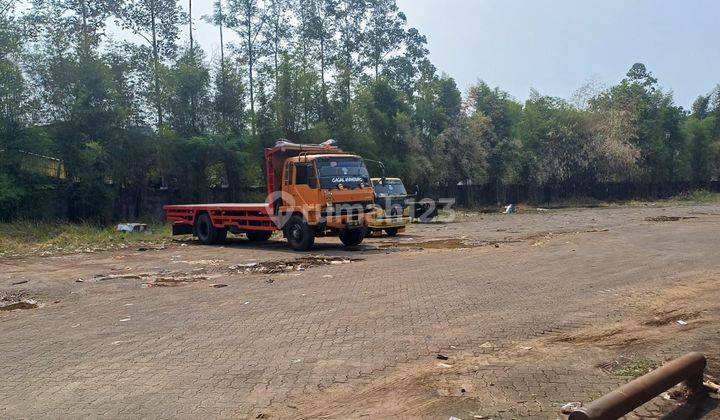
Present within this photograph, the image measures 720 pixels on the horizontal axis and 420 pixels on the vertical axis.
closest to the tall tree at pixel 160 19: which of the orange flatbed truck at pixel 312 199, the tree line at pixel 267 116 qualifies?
the tree line at pixel 267 116

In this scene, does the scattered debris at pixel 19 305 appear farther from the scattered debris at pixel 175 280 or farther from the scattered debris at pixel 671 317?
the scattered debris at pixel 671 317

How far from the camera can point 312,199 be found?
52.6 ft

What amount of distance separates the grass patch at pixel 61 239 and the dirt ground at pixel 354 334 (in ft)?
12.8

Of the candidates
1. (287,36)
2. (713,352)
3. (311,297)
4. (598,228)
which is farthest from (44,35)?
(713,352)

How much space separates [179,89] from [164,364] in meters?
25.3

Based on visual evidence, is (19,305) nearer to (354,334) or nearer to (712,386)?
(354,334)

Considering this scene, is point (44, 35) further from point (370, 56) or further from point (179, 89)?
point (370, 56)

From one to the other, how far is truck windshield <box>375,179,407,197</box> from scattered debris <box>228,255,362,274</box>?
26.9ft

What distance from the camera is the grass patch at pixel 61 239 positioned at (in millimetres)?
17859

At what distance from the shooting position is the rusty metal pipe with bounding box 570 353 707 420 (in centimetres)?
374

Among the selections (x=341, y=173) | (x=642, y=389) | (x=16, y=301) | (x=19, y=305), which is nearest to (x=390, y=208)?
(x=341, y=173)

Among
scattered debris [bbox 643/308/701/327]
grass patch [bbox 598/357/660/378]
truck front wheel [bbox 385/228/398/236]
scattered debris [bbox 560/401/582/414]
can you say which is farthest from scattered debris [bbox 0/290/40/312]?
truck front wheel [bbox 385/228/398/236]

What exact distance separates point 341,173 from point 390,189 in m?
7.51

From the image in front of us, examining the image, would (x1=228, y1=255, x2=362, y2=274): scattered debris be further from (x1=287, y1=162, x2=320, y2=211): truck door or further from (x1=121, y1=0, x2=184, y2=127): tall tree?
(x1=121, y1=0, x2=184, y2=127): tall tree
